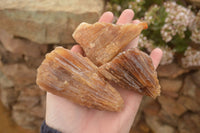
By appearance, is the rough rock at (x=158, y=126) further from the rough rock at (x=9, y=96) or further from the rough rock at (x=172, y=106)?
the rough rock at (x=9, y=96)

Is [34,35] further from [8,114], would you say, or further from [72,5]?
[8,114]

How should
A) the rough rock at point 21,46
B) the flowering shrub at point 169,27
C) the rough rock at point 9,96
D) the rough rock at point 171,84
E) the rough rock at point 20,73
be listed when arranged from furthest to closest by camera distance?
the rough rock at point 9,96, the rough rock at point 20,73, the rough rock at point 171,84, the rough rock at point 21,46, the flowering shrub at point 169,27

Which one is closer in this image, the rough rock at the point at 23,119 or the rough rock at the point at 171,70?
the rough rock at the point at 171,70

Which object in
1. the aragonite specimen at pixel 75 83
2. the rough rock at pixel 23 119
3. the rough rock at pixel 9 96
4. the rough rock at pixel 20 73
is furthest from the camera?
the rough rock at pixel 23 119

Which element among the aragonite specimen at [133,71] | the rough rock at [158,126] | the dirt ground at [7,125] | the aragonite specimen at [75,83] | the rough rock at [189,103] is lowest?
the dirt ground at [7,125]

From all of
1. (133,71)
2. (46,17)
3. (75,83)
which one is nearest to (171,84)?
(133,71)

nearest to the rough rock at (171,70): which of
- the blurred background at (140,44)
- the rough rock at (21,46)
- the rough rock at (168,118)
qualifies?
the blurred background at (140,44)
